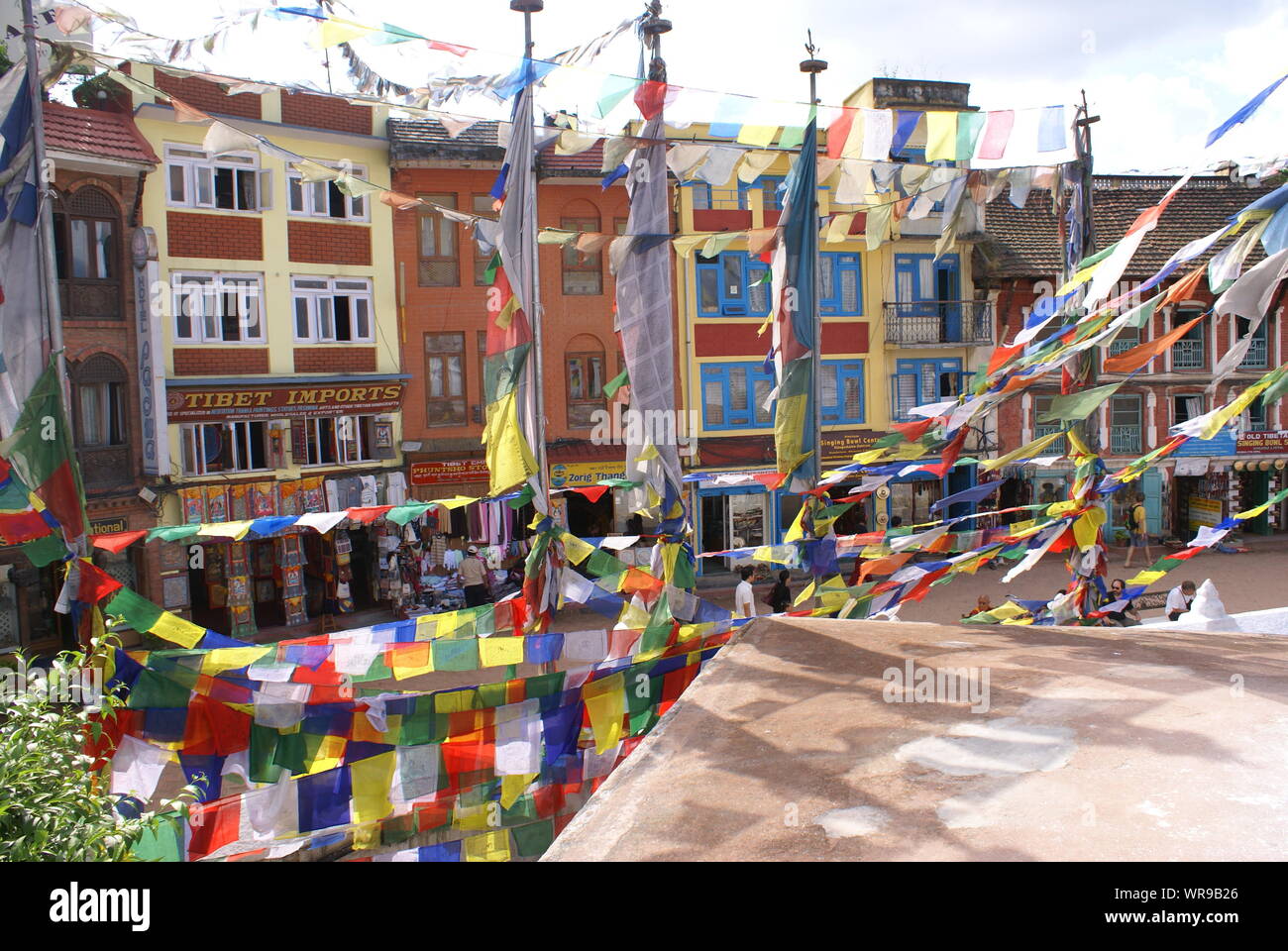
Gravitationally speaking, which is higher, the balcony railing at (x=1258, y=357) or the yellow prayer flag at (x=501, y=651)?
the balcony railing at (x=1258, y=357)

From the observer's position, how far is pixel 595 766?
8.47 metres

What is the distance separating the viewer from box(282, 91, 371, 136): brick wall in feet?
72.1

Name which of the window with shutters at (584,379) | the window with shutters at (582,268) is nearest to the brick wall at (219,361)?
the window with shutters at (584,379)

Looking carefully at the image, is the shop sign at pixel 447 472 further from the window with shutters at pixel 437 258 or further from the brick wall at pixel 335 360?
the window with shutters at pixel 437 258

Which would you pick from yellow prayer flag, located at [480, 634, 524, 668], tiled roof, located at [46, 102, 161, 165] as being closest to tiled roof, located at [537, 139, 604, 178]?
tiled roof, located at [46, 102, 161, 165]

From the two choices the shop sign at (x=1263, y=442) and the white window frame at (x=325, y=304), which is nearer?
the white window frame at (x=325, y=304)

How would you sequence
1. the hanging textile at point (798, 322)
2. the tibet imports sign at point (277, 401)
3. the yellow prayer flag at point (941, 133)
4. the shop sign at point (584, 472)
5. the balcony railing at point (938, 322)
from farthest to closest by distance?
the balcony railing at point (938, 322) → the shop sign at point (584, 472) → the tibet imports sign at point (277, 401) → the yellow prayer flag at point (941, 133) → the hanging textile at point (798, 322)

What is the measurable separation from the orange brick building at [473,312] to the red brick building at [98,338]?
5.56 metres

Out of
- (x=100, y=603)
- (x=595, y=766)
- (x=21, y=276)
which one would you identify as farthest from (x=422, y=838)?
(x=21, y=276)

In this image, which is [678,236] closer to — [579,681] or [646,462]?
[646,462]

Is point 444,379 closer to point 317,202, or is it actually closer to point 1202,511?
point 317,202

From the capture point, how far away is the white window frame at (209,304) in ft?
67.9

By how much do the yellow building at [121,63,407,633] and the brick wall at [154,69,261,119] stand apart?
3 cm

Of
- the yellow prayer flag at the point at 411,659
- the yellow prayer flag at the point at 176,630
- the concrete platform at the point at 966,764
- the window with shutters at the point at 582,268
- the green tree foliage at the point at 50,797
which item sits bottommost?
the yellow prayer flag at the point at 411,659
